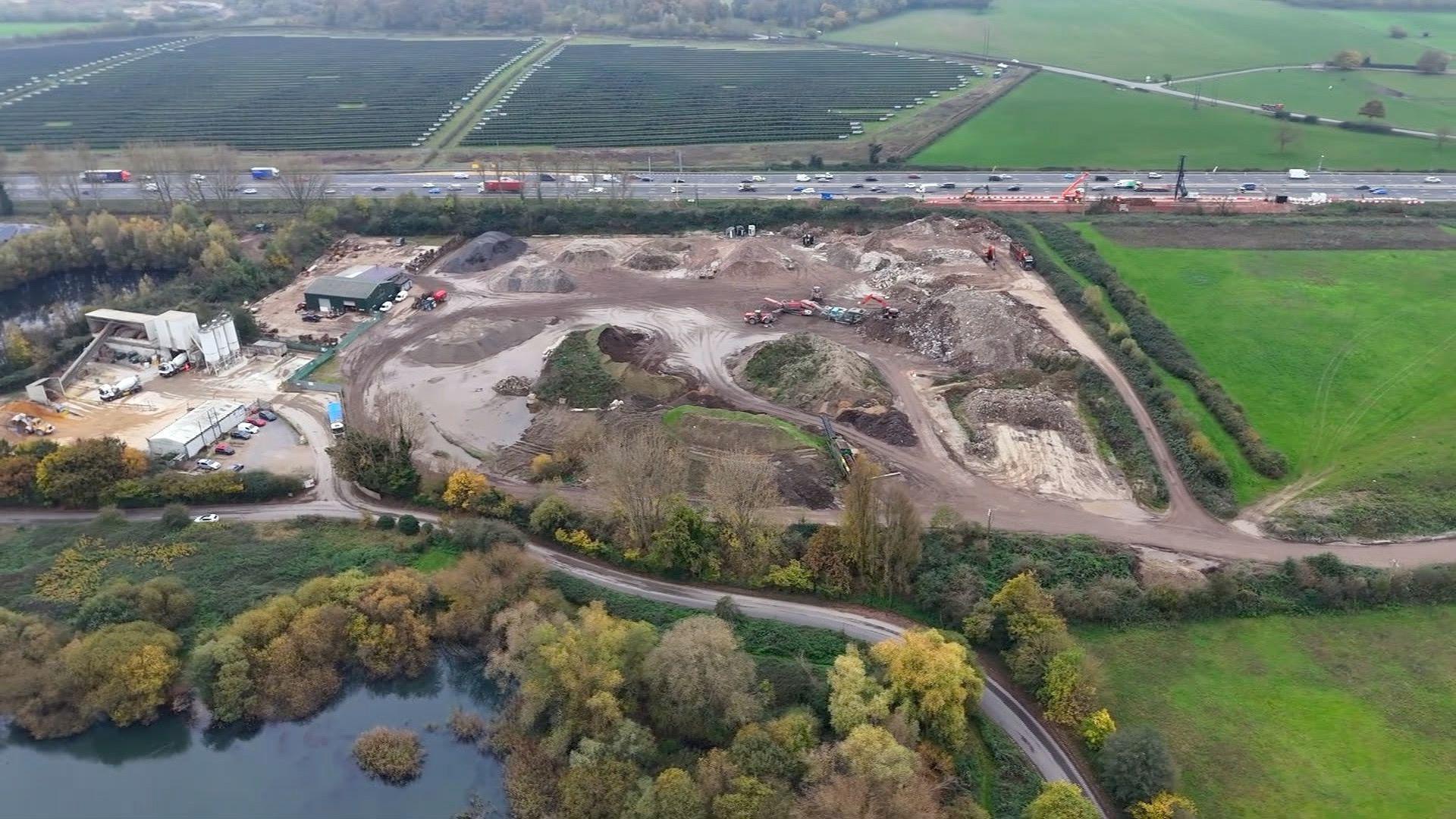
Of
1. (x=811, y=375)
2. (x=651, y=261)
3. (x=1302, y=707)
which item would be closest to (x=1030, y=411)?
(x=811, y=375)

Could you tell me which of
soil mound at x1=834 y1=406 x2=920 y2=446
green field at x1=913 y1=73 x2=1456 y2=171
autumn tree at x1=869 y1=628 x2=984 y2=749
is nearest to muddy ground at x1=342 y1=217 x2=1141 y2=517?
soil mound at x1=834 y1=406 x2=920 y2=446

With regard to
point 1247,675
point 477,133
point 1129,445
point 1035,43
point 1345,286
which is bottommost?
point 1247,675

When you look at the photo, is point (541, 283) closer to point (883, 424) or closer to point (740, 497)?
point (883, 424)

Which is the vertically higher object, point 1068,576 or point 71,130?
point 71,130

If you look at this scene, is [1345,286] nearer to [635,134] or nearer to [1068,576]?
[1068,576]

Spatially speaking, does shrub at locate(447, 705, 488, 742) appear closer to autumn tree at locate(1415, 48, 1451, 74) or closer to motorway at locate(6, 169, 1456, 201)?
motorway at locate(6, 169, 1456, 201)

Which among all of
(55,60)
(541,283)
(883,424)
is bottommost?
(883,424)

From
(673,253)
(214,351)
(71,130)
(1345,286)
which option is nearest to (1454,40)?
(1345,286)
